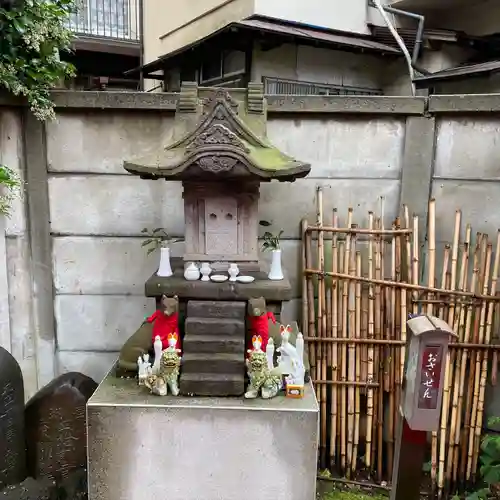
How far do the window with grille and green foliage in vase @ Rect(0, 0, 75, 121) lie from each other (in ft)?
11.8

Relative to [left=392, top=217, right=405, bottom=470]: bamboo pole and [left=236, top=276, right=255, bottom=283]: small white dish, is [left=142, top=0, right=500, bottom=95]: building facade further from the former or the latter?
[left=236, top=276, right=255, bottom=283]: small white dish

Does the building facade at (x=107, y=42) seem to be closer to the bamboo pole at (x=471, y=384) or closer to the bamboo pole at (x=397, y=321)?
the bamboo pole at (x=397, y=321)

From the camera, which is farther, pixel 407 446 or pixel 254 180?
pixel 254 180

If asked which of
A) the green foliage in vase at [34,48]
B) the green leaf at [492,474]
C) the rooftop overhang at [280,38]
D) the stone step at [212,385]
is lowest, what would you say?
the green leaf at [492,474]

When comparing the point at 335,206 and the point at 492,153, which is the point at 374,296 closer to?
the point at 335,206

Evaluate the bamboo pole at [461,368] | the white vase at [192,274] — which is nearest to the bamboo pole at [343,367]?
the bamboo pole at [461,368]

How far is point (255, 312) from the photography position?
3510 millimetres

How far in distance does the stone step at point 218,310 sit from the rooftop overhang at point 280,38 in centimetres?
456

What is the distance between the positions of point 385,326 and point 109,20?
1068 cm

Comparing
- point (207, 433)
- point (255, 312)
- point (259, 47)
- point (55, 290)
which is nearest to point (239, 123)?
point (255, 312)

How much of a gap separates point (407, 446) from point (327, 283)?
1983 mm

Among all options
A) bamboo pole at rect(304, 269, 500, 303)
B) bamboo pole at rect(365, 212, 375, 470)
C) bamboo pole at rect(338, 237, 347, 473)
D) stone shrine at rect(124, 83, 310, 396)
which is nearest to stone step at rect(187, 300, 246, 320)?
stone shrine at rect(124, 83, 310, 396)

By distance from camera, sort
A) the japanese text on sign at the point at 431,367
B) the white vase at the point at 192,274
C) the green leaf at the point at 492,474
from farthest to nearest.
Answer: the green leaf at the point at 492,474 < the white vase at the point at 192,274 < the japanese text on sign at the point at 431,367

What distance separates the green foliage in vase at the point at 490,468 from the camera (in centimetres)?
390
